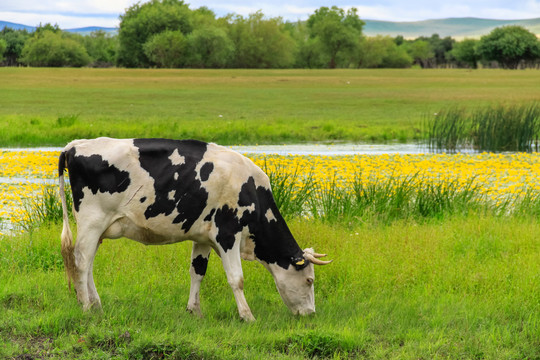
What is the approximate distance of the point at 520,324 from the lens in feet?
25.4

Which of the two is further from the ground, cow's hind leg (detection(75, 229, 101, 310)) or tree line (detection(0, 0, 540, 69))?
tree line (detection(0, 0, 540, 69))

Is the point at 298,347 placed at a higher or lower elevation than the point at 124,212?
lower

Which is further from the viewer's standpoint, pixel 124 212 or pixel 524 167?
pixel 524 167

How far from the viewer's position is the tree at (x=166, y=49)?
14000 centimetres

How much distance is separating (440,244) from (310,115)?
35.0 meters

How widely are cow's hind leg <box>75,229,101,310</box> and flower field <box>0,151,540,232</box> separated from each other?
804 centimetres

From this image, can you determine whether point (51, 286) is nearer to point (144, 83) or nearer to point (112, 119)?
point (112, 119)

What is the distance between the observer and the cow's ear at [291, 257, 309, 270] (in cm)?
768

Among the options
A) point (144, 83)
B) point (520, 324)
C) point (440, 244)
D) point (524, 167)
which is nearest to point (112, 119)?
point (524, 167)

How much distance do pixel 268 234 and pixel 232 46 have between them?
470 ft

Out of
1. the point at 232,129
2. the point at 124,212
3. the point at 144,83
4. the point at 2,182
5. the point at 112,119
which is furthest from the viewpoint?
the point at 144,83

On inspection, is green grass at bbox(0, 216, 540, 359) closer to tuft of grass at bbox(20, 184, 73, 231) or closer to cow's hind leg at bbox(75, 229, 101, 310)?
cow's hind leg at bbox(75, 229, 101, 310)

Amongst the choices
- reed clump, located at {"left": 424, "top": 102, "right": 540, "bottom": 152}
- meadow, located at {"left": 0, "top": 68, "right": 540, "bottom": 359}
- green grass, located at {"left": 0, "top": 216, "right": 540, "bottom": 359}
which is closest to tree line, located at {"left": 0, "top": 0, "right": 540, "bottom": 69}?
reed clump, located at {"left": 424, "top": 102, "right": 540, "bottom": 152}

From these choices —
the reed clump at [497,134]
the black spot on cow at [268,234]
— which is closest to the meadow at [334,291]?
the black spot on cow at [268,234]
